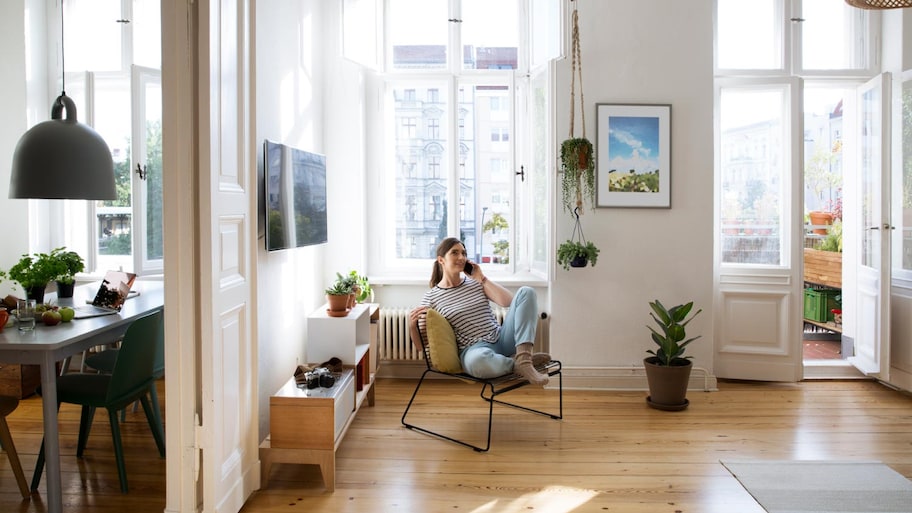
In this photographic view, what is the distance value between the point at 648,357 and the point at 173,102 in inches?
141

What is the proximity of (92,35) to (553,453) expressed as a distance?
477 cm

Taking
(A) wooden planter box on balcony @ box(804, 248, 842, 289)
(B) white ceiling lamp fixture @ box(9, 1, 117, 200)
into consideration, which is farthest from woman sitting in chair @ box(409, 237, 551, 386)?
(A) wooden planter box on balcony @ box(804, 248, 842, 289)

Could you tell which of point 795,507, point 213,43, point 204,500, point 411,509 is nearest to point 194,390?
point 204,500

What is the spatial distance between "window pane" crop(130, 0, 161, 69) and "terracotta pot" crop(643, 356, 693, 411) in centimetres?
443

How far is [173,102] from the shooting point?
2543mm

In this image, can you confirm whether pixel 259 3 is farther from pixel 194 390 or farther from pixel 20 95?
pixel 20 95

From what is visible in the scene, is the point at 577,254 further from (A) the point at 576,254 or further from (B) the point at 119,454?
(B) the point at 119,454

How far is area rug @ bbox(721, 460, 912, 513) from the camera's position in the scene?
9.45 feet

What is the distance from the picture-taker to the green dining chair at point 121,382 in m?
2.99

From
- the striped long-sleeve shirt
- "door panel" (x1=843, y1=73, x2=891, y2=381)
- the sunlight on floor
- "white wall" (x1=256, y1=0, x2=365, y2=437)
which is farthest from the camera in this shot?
"door panel" (x1=843, y1=73, x2=891, y2=381)

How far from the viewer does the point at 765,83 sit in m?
4.90

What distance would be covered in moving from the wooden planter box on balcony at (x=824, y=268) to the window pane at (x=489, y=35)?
3.66 metres

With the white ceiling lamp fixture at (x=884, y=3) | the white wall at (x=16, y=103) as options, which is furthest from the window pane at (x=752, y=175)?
the white wall at (x=16, y=103)

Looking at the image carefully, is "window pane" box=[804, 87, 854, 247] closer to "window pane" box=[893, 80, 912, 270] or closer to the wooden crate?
"window pane" box=[893, 80, 912, 270]
